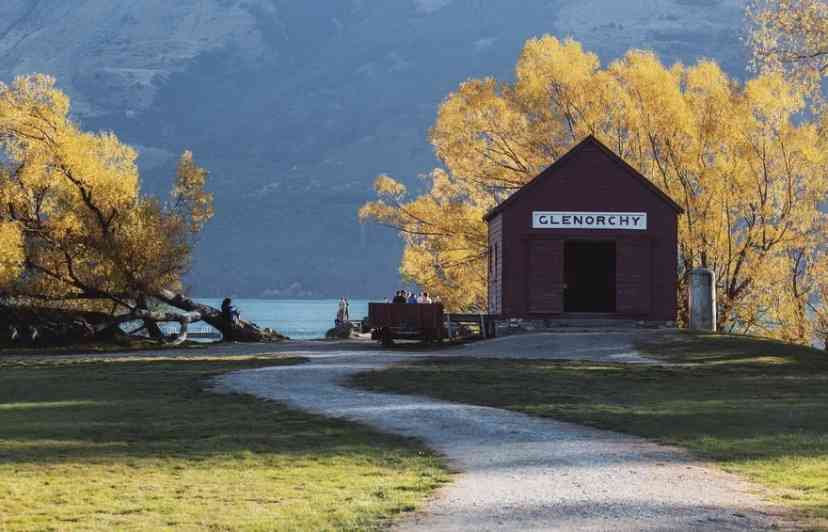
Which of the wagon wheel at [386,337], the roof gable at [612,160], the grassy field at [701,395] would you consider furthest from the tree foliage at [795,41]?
the wagon wheel at [386,337]

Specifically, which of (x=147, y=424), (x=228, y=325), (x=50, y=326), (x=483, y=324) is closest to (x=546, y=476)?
(x=147, y=424)

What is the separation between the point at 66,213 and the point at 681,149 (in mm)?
27808

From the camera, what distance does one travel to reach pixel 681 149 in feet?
186

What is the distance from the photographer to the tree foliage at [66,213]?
45250mm

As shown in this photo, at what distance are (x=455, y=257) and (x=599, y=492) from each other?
51.2 m

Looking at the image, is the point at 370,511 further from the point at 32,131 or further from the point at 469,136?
the point at 469,136

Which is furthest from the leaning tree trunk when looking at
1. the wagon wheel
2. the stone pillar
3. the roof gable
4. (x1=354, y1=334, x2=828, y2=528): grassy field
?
(x1=354, y1=334, x2=828, y2=528): grassy field

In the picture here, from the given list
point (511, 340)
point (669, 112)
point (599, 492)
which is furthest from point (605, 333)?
point (599, 492)

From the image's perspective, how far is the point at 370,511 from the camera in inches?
457

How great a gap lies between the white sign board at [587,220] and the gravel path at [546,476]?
2242cm

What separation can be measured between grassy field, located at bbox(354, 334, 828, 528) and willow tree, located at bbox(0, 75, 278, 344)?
1668 centimetres

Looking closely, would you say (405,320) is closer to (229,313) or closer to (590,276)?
(590,276)

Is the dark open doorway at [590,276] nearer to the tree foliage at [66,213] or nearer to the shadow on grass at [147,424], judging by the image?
the tree foliage at [66,213]

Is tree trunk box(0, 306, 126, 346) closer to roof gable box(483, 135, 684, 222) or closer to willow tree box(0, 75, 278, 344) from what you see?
willow tree box(0, 75, 278, 344)
